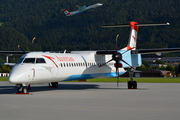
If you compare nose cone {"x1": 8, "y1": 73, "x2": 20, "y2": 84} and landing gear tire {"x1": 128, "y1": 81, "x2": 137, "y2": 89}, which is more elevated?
nose cone {"x1": 8, "y1": 73, "x2": 20, "y2": 84}

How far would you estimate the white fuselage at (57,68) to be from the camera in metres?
19.3

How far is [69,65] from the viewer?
23.2 meters

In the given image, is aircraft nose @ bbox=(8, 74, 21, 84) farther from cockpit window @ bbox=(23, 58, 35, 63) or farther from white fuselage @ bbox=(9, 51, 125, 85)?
cockpit window @ bbox=(23, 58, 35, 63)

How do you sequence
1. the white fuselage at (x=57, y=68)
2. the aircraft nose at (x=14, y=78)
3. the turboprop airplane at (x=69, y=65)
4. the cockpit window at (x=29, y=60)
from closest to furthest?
the aircraft nose at (x=14, y=78) → the white fuselage at (x=57, y=68) → the turboprop airplane at (x=69, y=65) → the cockpit window at (x=29, y=60)

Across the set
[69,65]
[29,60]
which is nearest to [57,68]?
[69,65]

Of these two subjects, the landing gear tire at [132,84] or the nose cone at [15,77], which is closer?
the nose cone at [15,77]

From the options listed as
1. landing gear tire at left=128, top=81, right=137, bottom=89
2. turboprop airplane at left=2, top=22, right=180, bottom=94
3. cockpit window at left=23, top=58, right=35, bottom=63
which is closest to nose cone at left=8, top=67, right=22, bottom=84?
turboprop airplane at left=2, top=22, right=180, bottom=94

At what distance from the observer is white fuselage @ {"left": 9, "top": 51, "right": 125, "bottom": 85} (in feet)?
63.5

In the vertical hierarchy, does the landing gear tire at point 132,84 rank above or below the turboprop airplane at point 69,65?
below

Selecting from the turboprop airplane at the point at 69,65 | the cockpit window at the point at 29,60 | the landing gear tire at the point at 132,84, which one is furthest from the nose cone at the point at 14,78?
the landing gear tire at the point at 132,84

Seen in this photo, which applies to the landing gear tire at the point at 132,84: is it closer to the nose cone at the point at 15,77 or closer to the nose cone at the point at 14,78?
the nose cone at the point at 15,77

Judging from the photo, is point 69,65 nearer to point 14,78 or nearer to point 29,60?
point 29,60

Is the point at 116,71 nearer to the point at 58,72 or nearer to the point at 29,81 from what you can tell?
the point at 58,72

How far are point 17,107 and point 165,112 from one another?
5.75 m
